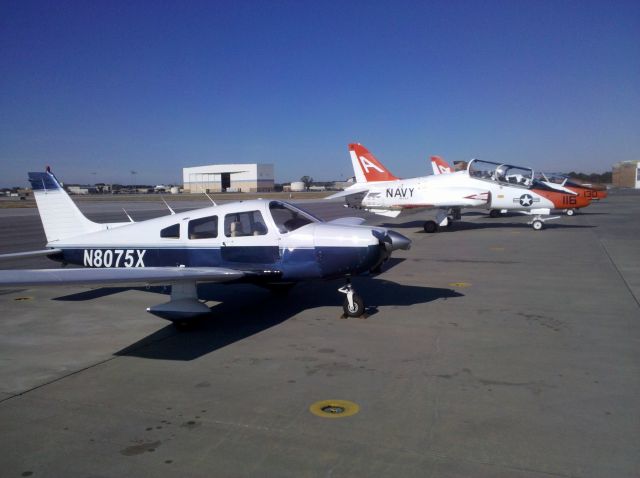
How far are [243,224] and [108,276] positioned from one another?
2445 millimetres

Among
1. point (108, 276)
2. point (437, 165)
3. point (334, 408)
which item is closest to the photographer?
point (334, 408)

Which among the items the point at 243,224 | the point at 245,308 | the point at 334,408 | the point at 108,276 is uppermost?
the point at 243,224

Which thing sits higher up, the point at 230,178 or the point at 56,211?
the point at 230,178

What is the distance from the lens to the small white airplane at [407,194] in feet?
68.5

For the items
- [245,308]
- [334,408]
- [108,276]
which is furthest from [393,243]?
[108,276]

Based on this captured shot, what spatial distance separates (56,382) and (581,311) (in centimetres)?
768

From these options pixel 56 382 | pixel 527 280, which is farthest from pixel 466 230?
pixel 56 382

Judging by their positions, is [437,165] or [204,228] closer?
[204,228]

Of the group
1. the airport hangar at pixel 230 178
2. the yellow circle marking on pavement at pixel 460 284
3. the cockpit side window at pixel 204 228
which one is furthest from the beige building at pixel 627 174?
the cockpit side window at pixel 204 228

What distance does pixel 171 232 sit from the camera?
8.43m

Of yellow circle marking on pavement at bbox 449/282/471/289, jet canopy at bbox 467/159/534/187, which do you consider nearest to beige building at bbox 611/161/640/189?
jet canopy at bbox 467/159/534/187

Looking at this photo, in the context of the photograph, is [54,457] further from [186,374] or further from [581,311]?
[581,311]

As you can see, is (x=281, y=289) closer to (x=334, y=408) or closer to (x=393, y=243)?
(x=393, y=243)

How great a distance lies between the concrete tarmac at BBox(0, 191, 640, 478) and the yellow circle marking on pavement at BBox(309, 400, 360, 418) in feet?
0.26
